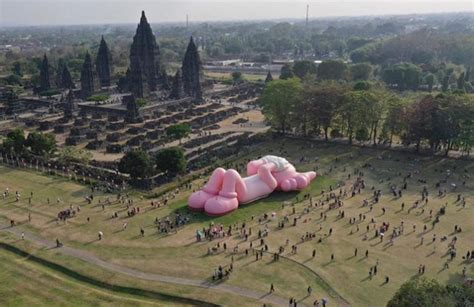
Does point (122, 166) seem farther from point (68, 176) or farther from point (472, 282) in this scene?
point (472, 282)

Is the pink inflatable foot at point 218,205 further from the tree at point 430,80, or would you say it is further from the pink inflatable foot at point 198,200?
the tree at point 430,80

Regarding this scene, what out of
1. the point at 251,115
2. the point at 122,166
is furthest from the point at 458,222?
the point at 251,115

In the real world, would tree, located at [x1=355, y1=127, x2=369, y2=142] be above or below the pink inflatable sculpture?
above

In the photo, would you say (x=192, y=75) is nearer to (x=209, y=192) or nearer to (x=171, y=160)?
(x=171, y=160)

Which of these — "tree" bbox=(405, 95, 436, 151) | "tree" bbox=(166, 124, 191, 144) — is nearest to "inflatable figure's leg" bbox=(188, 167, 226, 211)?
"tree" bbox=(166, 124, 191, 144)

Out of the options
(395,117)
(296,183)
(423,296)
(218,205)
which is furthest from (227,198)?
(395,117)

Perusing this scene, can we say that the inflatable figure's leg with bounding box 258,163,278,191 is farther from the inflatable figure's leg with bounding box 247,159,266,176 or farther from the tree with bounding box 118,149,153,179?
the tree with bounding box 118,149,153,179
